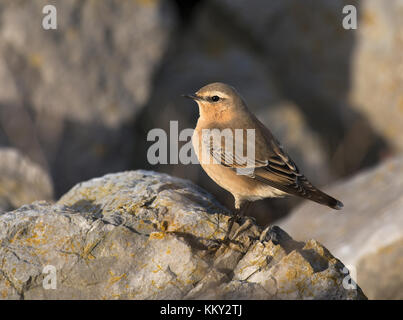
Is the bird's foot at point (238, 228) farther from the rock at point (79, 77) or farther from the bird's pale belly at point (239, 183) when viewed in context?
the rock at point (79, 77)

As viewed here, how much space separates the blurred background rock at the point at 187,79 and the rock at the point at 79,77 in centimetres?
2

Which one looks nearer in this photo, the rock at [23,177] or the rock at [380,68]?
the rock at [23,177]

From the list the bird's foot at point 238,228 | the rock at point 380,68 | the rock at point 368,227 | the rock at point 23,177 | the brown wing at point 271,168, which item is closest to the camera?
the bird's foot at point 238,228

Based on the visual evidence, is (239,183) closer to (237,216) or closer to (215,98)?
(237,216)

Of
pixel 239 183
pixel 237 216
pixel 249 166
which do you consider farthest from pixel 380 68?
pixel 237 216

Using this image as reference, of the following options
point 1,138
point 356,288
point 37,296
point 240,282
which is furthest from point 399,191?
point 1,138

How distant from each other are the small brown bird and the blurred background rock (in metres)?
3.52

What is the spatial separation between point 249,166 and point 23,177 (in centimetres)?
477

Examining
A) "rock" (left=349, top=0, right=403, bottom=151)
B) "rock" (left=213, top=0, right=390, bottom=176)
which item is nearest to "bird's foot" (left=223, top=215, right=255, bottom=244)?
"rock" (left=213, top=0, right=390, bottom=176)

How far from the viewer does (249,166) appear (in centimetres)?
629

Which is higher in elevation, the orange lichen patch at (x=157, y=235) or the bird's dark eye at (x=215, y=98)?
the bird's dark eye at (x=215, y=98)

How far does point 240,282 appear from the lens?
185 inches

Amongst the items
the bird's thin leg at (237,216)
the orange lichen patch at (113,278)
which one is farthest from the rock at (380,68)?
the orange lichen patch at (113,278)

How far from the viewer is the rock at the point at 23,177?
897 centimetres
